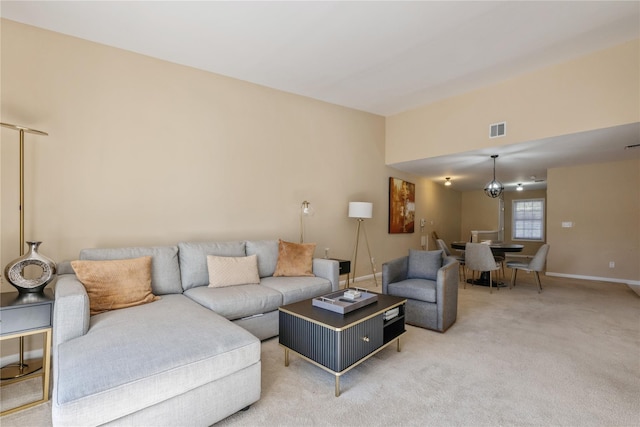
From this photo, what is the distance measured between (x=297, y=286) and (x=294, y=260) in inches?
20.3

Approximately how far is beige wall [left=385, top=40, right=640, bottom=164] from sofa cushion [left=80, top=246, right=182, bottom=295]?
14.2 feet

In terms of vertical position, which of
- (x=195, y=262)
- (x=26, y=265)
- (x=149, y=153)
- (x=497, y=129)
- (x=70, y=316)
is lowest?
(x=70, y=316)

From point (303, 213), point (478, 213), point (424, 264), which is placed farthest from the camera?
point (478, 213)

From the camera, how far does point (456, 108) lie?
15.6 feet

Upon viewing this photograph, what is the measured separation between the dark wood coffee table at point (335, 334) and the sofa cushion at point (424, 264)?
1172 millimetres

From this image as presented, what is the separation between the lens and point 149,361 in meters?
1.48

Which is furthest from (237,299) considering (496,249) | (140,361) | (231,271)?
(496,249)

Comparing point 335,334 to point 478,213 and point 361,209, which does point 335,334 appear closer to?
point 361,209

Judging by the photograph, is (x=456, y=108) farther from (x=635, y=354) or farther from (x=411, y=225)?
(x=635, y=354)

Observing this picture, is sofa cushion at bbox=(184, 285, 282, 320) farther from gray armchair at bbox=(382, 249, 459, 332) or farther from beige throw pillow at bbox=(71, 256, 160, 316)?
gray armchair at bbox=(382, 249, 459, 332)

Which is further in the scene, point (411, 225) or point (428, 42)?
point (411, 225)

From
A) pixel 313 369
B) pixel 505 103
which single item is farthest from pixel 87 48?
pixel 505 103

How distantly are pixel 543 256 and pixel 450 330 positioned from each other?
2779 mm

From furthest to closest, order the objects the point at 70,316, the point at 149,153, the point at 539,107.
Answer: the point at 539,107 → the point at 149,153 → the point at 70,316
